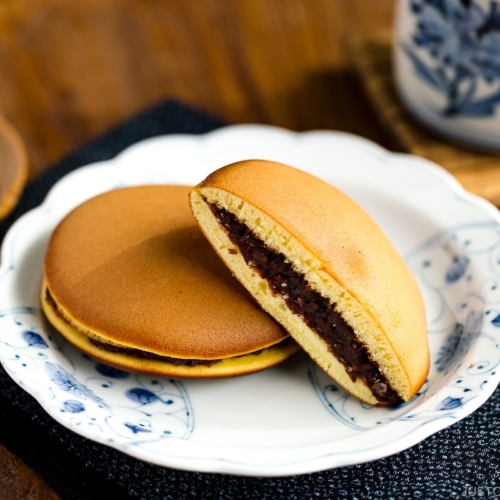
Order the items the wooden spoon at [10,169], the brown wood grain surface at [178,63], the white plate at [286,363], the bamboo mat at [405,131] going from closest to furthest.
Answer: the white plate at [286,363] < the wooden spoon at [10,169] < the bamboo mat at [405,131] < the brown wood grain surface at [178,63]

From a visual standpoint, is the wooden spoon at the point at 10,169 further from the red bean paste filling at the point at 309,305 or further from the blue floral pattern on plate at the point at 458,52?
the blue floral pattern on plate at the point at 458,52

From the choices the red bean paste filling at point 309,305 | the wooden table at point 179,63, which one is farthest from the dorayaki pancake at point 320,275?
the wooden table at point 179,63

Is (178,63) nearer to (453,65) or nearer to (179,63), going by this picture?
(179,63)

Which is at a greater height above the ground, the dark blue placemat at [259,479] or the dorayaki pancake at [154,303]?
the dorayaki pancake at [154,303]

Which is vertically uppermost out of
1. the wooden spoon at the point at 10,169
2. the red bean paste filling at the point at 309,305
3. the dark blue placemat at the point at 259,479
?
the wooden spoon at the point at 10,169

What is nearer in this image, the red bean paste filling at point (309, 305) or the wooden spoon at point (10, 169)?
the red bean paste filling at point (309, 305)

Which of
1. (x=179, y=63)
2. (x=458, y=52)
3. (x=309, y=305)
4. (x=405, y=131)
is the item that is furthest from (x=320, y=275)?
(x=179, y=63)

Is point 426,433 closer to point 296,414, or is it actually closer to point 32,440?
point 296,414

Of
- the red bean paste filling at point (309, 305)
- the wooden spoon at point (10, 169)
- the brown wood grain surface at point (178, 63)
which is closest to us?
the red bean paste filling at point (309, 305)
